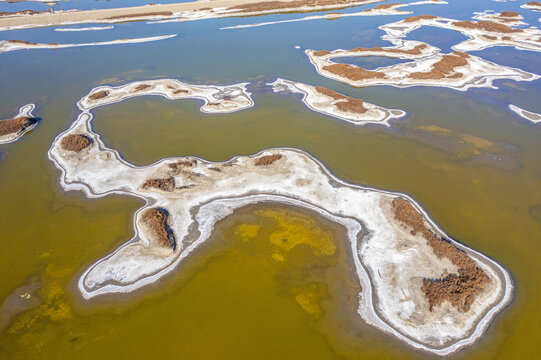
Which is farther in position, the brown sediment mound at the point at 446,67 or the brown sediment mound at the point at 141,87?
the brown sediment mound at the point at 446,67

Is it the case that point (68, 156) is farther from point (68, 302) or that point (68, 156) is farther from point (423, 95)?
point (423, 95)

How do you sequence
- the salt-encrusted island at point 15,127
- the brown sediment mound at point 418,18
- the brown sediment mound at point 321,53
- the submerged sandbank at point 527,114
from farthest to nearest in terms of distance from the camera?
1. the brown sediment mound at point 418,18
2. the brown sediment mound at point 321,53
3. the submerged sandbank at point 527,114
4. the salt-encrusted island at point 15,127

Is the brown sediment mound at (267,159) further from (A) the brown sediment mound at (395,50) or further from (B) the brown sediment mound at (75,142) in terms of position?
(A) the brown sediment mound at (395,50)

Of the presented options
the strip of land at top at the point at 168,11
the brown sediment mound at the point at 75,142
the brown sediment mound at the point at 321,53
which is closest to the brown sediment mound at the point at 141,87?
the brown sediment mound at the point at 75,142

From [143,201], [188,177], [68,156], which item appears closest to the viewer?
[143,201]

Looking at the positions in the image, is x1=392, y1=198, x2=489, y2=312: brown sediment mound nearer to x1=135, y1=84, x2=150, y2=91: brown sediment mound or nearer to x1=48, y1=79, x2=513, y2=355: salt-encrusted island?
x1=48, y1=79, x2=513, y2=355: salt-encrusted island

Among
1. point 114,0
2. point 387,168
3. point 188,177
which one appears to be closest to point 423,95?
point 387,168

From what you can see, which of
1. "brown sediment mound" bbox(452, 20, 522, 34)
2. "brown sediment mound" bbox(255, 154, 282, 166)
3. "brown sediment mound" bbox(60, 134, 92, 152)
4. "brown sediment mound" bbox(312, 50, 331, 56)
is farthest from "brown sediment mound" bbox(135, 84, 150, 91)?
"brown sediment mound" bbox(452, 20, 522, 34)
